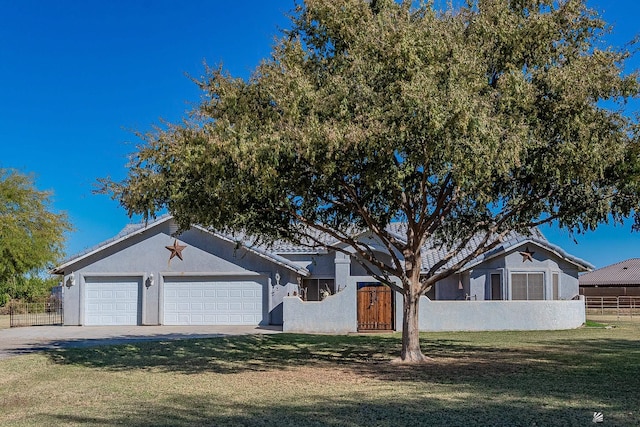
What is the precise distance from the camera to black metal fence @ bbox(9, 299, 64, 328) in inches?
1379

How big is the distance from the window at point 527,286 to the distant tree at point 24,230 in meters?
22.9

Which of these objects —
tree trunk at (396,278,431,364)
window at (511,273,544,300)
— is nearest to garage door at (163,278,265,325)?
window at (511,273,544,300)

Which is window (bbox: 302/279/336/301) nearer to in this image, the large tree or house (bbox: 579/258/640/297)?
the large tree

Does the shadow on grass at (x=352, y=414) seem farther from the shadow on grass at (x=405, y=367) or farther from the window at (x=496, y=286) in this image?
the window at (x=496, y=286)

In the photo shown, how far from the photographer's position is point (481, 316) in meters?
27.5

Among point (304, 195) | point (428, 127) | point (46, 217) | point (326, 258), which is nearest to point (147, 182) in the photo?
point (304, 195)

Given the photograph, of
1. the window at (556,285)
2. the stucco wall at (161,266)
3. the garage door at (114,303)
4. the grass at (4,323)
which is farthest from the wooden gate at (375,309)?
the grass at (4,323)

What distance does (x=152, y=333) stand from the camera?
27328mm

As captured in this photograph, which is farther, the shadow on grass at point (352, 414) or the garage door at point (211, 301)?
the garage door at point (211, 301)

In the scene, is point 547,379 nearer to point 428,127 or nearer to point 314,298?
point 428,127

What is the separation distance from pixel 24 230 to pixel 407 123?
2800cm

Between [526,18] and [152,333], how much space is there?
711 inches

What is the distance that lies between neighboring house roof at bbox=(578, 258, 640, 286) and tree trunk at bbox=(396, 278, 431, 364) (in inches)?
1780

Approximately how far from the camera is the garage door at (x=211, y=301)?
1217 inches
